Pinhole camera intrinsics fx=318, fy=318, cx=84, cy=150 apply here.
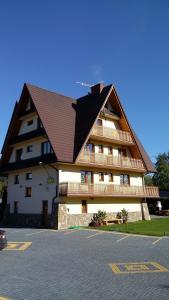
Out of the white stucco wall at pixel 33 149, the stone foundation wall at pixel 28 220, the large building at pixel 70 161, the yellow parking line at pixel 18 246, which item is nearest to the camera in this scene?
the yellow parking line at pixel 18 246

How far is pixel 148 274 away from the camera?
35.8 ft

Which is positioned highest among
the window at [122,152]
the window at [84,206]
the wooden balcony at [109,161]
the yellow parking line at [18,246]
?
the window at [122,152]

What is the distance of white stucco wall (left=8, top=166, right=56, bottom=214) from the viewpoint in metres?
28.2

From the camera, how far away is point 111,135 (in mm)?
31203

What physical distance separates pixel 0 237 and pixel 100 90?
75.1ft

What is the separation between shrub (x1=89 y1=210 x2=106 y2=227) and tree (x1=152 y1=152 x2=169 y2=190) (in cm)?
4373

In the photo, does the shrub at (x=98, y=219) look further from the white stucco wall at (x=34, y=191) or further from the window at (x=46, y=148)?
the window at (x=46, y=148)

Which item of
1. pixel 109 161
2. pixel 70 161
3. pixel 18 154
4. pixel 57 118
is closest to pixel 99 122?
pixel 109 161

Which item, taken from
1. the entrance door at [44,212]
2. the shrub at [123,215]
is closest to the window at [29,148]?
the entrance door at [44,212]

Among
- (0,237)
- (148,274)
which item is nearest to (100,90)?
(0,237)

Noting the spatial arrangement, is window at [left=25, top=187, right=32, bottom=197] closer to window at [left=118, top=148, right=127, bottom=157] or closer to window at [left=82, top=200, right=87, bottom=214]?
window at [left=82, top=200, right=87, bottom=214]

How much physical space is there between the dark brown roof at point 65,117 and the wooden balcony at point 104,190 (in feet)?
7.35

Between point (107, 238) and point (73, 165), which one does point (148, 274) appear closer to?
point (107, 238)

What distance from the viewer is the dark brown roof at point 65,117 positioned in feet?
91.0
